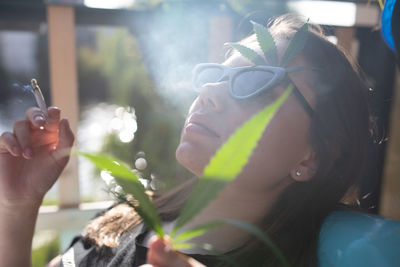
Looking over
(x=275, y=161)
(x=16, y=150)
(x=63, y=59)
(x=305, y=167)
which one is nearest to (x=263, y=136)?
Result: (x=275, y=161)

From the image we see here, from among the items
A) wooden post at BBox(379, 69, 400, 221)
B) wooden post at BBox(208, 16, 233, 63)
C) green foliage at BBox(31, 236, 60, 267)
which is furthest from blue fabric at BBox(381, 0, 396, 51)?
green foliage at BBox(31, 236, 60, 267)

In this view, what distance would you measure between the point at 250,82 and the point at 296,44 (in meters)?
0.16

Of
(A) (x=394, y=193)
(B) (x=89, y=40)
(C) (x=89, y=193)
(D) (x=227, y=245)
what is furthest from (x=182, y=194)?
(B) (x=89, y=40)

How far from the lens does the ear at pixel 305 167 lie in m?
0.95

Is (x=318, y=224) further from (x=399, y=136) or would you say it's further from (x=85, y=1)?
(x=85, y=1)

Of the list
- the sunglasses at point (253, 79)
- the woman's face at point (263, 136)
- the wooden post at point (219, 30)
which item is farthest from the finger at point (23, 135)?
the wooden post at point (219, 30)

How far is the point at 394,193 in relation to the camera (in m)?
1.18

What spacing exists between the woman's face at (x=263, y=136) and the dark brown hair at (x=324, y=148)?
47 millimetres

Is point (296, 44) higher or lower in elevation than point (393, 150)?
higher

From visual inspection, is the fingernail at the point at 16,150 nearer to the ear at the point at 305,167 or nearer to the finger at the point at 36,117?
the finger at the point at 36,117

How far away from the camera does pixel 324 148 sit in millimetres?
941

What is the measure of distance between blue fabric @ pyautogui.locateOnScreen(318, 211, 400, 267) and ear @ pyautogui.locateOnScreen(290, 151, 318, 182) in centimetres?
13

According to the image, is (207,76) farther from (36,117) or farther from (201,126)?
(36,117)

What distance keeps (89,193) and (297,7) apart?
2054mm
